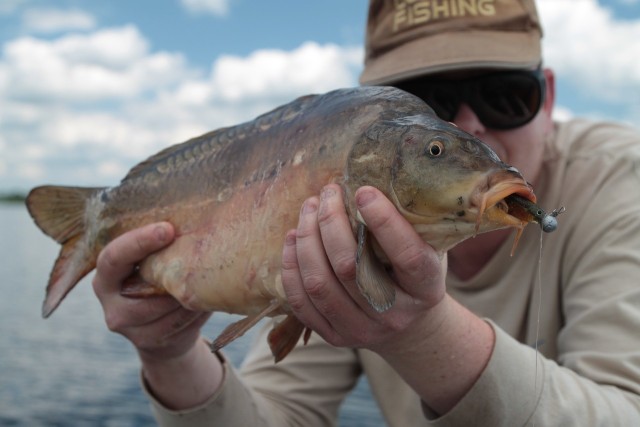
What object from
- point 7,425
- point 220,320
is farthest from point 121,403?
point 220,320

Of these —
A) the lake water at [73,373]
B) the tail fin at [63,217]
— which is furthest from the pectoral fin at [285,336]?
the lake water at [73,373]

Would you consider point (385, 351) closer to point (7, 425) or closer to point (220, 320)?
point (7, 425)

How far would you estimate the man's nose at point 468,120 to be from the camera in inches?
119

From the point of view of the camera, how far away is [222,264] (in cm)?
223

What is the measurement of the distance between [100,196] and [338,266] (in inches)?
55.7

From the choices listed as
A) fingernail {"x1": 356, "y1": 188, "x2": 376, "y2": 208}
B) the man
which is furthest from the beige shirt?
fingernail {"x1": 356, "y1": 188, "x2": 376, "y2": 208}

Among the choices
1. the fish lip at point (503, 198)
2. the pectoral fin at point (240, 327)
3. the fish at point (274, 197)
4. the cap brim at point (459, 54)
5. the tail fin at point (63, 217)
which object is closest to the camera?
the fish lip at point (503, 198)

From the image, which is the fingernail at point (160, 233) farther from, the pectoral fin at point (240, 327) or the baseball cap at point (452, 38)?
the baseball cap at point (452, 38)

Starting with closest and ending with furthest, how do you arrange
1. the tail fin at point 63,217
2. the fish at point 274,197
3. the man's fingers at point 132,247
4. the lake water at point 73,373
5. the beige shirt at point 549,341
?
the fish at point 274,197 → the beige shirt at point 549,341 → the man's fingers at point 132,247 → the tail fin at point 63,217 → the lake water at point 73,373

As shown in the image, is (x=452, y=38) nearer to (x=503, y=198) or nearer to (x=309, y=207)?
(x=309, y=207)

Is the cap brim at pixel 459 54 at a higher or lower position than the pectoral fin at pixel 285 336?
higher

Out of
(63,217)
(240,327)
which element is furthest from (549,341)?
(63,217)

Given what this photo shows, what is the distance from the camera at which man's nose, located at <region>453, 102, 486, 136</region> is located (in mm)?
3035

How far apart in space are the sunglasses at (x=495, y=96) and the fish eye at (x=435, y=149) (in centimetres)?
149
